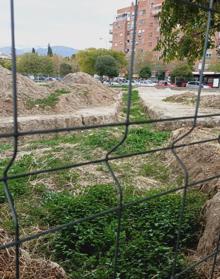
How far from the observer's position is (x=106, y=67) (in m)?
40.7

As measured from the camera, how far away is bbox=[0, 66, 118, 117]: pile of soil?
626 inches

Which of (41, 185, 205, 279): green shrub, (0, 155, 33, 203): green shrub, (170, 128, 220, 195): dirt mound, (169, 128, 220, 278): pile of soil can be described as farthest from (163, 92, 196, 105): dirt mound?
(41, 185, 205, 279): green shrub

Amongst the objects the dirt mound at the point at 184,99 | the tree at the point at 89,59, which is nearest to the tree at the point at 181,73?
the tree at the point at 89,59

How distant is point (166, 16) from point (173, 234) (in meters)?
3.01

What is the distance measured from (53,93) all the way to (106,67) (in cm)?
2191

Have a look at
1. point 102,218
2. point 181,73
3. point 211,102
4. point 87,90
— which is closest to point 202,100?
point 211,102

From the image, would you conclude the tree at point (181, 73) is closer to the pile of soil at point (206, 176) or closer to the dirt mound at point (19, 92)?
the dirt mound at point (19, 92)

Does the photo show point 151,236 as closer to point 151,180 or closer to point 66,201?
point 66,201

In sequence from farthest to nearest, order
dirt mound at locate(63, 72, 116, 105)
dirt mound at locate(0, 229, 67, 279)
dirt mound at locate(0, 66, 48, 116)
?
dirt mound at locate(63, 72, 116, 105) < dirt mound at locate(0, 66, 48, 116) < dirt mound at locate(0, 229, 67, 279)

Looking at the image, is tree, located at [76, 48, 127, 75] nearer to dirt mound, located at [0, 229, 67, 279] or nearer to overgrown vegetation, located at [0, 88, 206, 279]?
overgrown vegetation, located at [0, 88, 206, 279]

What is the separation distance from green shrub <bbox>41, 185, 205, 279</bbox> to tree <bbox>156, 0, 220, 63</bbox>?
214 cm

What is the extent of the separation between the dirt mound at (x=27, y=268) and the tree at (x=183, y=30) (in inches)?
141

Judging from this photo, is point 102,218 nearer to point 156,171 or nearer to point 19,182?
point 19,182

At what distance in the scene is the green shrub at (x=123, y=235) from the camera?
11.5 feet
